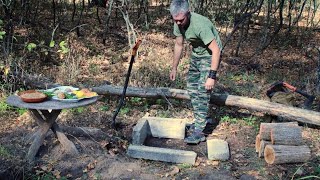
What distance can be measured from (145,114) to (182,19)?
85.5 inches

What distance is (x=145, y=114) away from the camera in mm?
6641

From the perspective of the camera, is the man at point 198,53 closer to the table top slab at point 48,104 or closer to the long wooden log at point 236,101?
the long wooden log at point 236,101

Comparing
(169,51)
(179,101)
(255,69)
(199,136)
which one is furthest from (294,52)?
(199,136)

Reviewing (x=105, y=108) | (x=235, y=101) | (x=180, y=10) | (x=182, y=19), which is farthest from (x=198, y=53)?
(x=105, y=108)

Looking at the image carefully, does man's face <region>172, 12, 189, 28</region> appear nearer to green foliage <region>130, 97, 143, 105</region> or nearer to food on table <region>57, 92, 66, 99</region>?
food on table <region>57, 92, 66, 99</region>

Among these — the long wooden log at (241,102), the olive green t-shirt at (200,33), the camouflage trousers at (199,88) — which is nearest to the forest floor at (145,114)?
the long wooden log at (241,102)

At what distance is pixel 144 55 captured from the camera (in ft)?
32.0

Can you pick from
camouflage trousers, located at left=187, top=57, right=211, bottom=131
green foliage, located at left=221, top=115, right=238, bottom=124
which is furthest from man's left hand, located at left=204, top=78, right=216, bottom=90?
green foliage, located at left=221, top=115, right=238, bottom=124

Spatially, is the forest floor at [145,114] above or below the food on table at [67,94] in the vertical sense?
below

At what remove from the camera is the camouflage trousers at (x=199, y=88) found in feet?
18.4

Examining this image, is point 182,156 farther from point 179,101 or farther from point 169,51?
point 169,51

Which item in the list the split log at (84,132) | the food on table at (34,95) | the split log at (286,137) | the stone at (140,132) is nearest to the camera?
the food on table at (34,95)

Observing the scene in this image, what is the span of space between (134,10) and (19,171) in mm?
10361

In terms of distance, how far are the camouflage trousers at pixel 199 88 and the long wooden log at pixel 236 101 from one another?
72 centimetres
